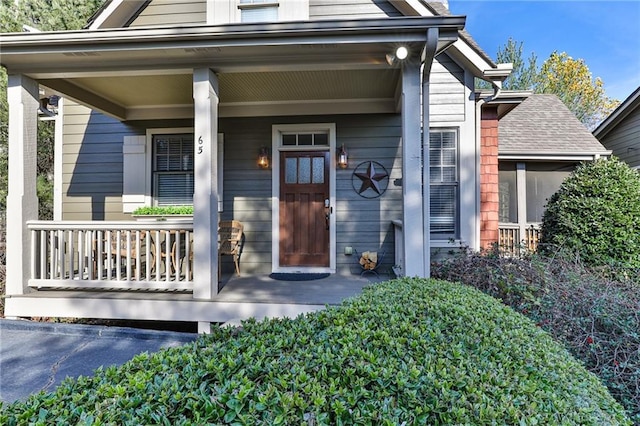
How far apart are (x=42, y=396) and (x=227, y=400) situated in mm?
630

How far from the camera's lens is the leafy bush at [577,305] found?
2.47m

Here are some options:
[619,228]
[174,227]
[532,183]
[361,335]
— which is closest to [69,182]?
[174,227]

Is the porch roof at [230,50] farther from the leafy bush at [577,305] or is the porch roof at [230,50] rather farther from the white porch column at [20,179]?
the leafy bush at [577,305]

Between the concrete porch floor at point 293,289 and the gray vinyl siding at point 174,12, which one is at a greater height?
the gray vinyl siding at point 174,12

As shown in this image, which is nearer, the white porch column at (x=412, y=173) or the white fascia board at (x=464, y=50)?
the white porch column at (x=412, y=173)

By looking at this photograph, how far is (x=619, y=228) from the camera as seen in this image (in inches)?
197

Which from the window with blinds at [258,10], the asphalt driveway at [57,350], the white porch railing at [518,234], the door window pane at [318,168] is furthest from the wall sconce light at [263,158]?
the white porch railing at [518,234]

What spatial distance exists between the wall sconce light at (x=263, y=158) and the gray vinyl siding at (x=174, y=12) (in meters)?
2.21

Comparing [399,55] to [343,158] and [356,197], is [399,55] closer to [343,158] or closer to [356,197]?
[343,158]

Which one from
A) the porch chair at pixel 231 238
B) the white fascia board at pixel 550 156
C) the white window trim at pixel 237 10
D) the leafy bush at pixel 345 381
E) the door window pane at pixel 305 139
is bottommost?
the leafy bush at pixel 345 381

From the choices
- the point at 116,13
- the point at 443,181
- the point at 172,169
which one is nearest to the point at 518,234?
the point at 443,181

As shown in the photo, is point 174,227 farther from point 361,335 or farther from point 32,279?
point 361,335

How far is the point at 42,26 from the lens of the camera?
8078 millimetres

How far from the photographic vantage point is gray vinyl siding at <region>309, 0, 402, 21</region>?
515cm
